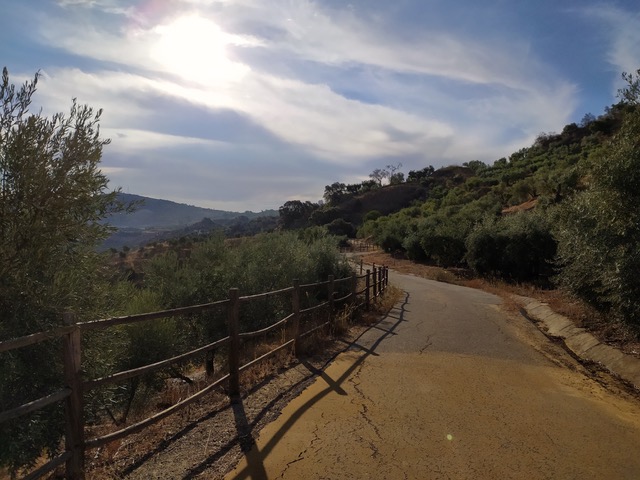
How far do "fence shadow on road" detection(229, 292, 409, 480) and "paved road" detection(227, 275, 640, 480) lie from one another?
2 cm

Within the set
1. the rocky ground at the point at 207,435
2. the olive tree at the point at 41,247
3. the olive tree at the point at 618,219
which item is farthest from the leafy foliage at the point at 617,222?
the olive tree at the point at 41,247

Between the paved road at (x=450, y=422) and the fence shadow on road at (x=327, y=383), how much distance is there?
0.02 m

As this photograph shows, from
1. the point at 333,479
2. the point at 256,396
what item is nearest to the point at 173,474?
the point at 333,479

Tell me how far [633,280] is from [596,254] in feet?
4.27

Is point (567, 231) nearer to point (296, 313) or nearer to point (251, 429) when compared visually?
point (296, 313)

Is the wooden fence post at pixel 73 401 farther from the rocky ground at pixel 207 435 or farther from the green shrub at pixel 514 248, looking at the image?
the green shrub at pixel 514 248

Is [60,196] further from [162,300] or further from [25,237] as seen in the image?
[162,300]

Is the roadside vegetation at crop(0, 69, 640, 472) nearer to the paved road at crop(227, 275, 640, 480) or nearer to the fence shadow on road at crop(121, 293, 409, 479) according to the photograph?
the fence shadow on road at crop(121, 293, 409, 479)

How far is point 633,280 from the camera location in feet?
26.6

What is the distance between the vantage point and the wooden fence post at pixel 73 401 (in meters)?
3.91

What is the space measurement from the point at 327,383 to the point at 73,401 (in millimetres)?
3929

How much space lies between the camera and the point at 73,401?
394cm

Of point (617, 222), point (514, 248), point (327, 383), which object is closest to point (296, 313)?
point (327, 383)

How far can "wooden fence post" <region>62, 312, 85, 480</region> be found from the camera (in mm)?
3910
